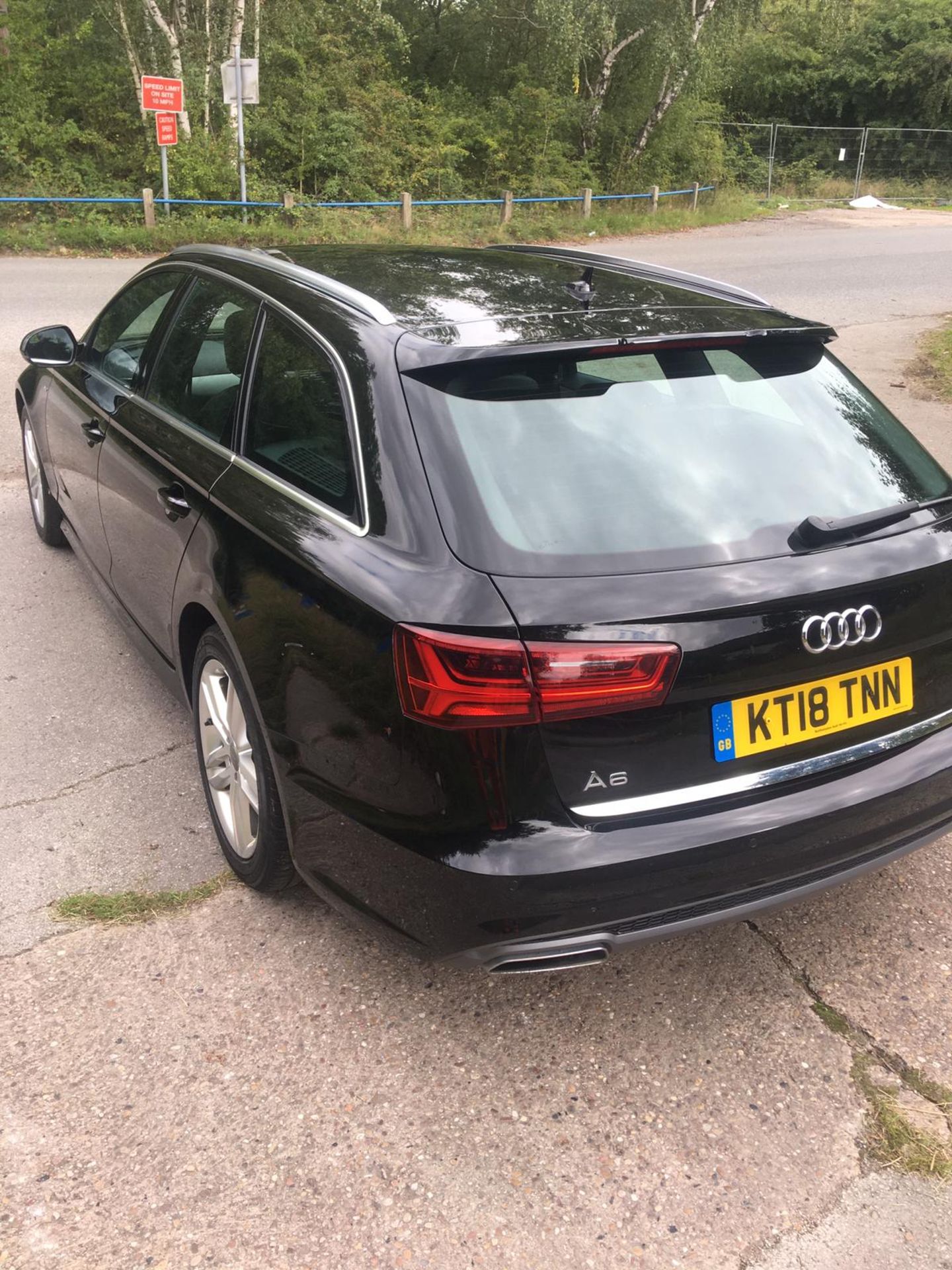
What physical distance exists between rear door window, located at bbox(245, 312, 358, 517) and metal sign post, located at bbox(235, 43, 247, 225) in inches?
677

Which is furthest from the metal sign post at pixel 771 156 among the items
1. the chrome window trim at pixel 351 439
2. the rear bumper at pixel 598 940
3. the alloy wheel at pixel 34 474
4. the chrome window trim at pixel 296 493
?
the rear bumper at pixel 598 940

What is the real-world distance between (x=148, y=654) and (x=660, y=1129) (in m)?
2.28

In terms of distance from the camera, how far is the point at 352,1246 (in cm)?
202

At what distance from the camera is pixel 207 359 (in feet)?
10.9

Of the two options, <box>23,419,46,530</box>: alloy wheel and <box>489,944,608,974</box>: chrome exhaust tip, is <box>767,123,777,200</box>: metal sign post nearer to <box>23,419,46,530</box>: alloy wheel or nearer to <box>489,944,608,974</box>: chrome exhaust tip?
<box>23,419,46,530</box>: alloy wheel

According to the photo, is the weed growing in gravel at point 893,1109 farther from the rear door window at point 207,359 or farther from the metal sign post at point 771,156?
the metal sign post at point 771,156

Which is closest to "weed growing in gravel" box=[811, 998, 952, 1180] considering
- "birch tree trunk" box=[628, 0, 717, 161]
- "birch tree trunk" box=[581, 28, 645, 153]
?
"birch tree trunk" box=[581, 28, 645, 153]

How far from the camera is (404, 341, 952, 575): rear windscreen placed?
7.20ft

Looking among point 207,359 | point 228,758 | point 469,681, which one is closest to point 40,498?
point 207,359

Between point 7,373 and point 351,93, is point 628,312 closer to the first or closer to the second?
point 7,373

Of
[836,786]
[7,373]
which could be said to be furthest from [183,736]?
[7,373]

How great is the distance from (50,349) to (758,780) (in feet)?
11.3

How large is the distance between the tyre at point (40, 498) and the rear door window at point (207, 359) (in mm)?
1771

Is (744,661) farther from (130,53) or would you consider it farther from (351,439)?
(130,53)
